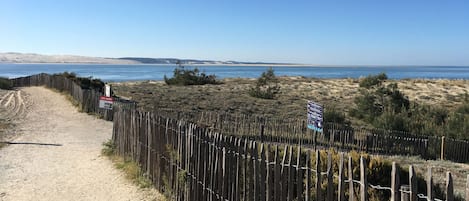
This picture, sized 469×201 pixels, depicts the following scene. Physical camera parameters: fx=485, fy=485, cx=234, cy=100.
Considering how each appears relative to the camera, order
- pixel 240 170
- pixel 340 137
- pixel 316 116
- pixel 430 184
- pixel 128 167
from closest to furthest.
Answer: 1. pixel 430 184
2. pixel 240 170
3. pixel 128 167
4. pixel 316 116
5. pixel 340 137

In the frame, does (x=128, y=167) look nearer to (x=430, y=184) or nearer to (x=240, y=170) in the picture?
(x=240, y=170)

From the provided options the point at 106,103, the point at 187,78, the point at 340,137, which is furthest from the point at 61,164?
the point at 187,78

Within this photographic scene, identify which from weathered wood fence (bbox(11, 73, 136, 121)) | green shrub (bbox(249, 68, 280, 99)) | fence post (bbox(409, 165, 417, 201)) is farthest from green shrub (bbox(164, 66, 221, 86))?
fence post (bbox(409, 165, 417, 201))

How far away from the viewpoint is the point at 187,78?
2331 inches

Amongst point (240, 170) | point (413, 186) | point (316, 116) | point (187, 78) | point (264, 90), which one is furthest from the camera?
point (187, 78)

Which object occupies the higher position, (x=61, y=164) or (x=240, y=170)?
(x=240, y=170)

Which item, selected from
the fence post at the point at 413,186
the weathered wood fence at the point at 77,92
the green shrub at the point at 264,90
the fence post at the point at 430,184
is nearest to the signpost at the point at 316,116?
the weathered wood fence at the point at 77,92

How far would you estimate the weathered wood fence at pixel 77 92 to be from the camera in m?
23.3

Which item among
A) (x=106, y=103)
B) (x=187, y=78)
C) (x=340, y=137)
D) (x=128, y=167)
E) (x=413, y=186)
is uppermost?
(x=413, y=186)

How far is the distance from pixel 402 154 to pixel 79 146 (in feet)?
39.6

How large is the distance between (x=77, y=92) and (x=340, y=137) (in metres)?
16.7

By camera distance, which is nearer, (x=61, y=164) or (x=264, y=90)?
(x=61, y=164)

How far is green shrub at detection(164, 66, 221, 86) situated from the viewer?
190ft

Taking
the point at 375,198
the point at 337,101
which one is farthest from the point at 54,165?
the point at 337,101
